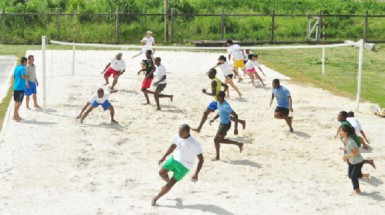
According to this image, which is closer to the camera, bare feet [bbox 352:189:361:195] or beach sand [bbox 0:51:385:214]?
beach sand [bbox 0:51:385:214]

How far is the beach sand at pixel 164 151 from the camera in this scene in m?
10.5

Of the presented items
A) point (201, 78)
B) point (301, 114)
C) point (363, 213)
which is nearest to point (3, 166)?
point (363, 213)

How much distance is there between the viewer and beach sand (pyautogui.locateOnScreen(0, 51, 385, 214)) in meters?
10.5

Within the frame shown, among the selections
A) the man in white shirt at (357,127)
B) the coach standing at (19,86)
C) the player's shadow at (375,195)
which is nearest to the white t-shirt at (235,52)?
the coach standing at (19,86)

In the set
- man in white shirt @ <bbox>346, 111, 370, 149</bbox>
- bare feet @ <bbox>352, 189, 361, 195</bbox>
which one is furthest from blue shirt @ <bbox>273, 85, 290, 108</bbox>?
bare feet @ <bbox>352, 189, 361, 195</bbox>

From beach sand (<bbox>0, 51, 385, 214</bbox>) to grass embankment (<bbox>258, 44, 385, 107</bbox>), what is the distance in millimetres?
1456

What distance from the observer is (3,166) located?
1218 cm

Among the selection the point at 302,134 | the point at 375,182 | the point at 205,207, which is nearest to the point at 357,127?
the point at 375,182

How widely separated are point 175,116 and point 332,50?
51.9ft

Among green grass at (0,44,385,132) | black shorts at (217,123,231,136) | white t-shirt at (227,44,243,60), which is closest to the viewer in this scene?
black shorts at (217,123,231,136)

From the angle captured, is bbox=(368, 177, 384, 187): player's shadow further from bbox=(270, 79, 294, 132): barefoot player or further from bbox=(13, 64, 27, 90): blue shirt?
bbox=(13, 64, 27, 90): blue shirt

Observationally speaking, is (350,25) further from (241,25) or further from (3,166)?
(3,166)

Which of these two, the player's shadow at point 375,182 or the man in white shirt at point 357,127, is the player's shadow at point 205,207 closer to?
the player's shadow at point 375,182

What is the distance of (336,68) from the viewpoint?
81.7ft
